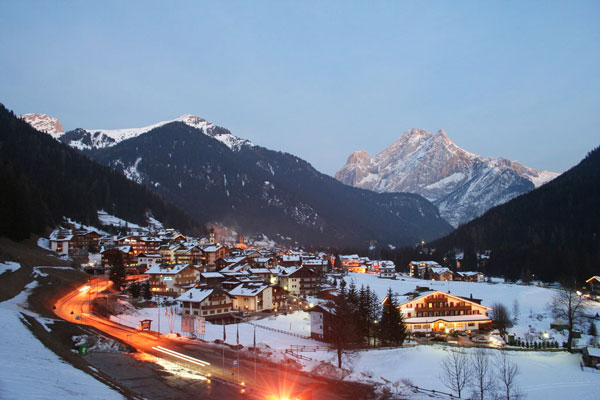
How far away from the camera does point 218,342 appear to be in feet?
144

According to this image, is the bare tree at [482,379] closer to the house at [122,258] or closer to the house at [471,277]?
the house at [122,258]

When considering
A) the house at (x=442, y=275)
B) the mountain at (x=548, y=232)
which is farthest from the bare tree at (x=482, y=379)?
the house at (x=442, y=275)

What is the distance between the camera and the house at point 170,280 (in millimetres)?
82000

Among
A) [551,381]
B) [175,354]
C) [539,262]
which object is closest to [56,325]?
[175,354]

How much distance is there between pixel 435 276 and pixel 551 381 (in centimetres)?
9192

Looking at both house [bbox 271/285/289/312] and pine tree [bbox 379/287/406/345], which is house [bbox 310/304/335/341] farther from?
house [bbox 271/285/289/312]

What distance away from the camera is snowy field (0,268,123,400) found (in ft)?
55.0

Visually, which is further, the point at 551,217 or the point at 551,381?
the point at 551,217

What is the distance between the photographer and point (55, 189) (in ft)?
445

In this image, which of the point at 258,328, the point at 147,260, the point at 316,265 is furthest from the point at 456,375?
the point at 147,260

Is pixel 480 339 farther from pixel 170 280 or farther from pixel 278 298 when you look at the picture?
pixel 170 280

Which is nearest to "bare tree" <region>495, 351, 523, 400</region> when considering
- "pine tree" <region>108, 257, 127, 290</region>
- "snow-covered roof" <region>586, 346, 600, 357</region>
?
"snow-covered roof" <region>586, 346, 600, 357</region>

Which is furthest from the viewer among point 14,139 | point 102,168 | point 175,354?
point 102,168

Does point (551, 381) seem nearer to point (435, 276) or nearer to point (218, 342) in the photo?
point (218, 342)
